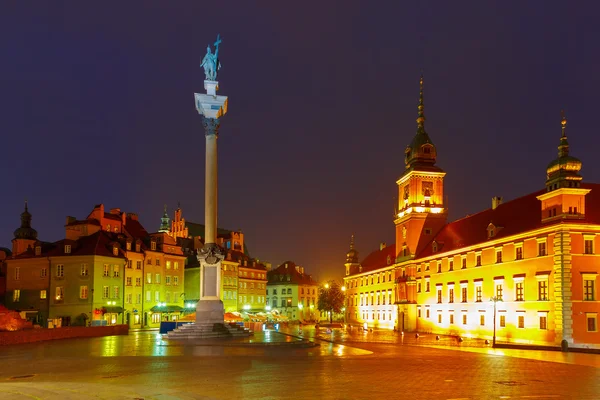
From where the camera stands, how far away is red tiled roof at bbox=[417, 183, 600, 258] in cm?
5462

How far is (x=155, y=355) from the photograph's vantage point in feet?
105

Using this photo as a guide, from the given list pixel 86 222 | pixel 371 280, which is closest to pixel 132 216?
pixel 86 222

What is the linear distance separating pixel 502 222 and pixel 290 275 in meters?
86.9

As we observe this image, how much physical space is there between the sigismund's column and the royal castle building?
24881 millimetres

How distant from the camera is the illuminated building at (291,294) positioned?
144 m

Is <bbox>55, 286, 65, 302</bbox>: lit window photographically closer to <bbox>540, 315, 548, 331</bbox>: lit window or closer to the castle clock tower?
the castle clock tower

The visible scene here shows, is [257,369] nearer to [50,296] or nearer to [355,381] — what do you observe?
[355,381]

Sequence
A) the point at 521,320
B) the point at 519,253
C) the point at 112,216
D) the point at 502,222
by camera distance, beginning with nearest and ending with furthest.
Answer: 1. the point at 521,320
2. the point at 519,253
3. the point at 502,222
4. the point at 112,216

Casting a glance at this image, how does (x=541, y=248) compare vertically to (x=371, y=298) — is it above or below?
above

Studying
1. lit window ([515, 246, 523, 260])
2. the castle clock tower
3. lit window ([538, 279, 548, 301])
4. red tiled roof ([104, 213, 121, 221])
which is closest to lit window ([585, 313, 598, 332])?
lit window ([538, 279, 548, 301])

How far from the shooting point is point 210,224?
46750 millimetres

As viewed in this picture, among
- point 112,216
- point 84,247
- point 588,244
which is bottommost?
point 588,244

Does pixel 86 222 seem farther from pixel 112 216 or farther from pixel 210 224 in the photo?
pixel 210 224

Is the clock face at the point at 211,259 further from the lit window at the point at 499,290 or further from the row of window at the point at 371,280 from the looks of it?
the row of window at the point at 371,280
